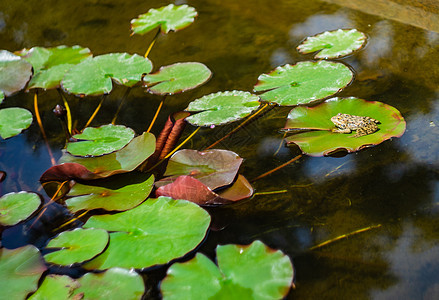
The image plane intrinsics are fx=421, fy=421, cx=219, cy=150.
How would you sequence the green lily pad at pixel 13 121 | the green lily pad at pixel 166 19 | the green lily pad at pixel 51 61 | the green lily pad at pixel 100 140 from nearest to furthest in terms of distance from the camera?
the green lily pad at pixel 100 140 < the green lily pad at pixel 13 121 < the green lily pad at pixel 51 61 < the green lily pad at pixel 166 19

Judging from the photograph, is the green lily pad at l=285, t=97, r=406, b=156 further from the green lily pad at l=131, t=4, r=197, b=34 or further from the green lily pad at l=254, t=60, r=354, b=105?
the green lily pad at l=131, t=4, r=197, b=34

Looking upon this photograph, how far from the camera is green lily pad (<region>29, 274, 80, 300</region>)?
43.3 inches

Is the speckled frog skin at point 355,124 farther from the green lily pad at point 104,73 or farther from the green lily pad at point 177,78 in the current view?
the green lily pad at point 104,73

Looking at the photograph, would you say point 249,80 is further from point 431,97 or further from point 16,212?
point 16,212

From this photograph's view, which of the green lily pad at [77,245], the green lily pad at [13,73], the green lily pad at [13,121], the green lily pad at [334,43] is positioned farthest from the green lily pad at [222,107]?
the green lily pad at [13,73]

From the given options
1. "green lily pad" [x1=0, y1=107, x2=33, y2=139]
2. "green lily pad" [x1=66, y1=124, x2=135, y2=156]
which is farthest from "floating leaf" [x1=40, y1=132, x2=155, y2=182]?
"green lily pad" [x1=0, y1=107, x2=33, y2=139]

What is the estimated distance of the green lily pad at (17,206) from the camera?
135 cm

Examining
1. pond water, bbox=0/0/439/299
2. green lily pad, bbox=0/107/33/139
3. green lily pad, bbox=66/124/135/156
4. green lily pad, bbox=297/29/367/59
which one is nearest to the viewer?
pond water, bbox=0/0/439/299

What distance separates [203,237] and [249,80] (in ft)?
2.97

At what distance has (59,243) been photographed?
126 centimetres

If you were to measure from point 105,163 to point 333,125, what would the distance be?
2.71 ft

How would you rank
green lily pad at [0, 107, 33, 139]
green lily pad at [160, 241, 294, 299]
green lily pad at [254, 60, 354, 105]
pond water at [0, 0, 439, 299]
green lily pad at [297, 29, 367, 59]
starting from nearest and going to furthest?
green lily pad at [160, 241, 294, 299]
pond water at [0, 0, 439, 299]
green lily pad at [254, 60, 354, 105]
green lily pad at [0, 107, 33, 139]
green lily pad at [297, 29, 367, 59]

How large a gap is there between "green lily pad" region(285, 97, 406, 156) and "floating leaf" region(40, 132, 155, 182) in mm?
515

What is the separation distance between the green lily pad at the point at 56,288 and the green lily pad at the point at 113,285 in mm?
20
